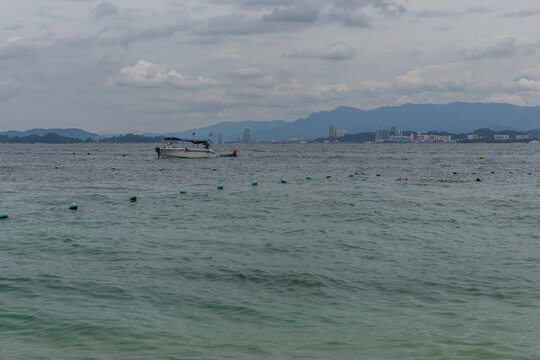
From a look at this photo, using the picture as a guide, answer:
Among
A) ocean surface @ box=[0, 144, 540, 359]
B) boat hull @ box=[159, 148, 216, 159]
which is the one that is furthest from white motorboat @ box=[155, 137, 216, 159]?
ocean surface @ box=[0, 144, 540, 359]

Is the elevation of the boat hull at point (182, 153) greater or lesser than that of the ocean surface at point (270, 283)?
greater

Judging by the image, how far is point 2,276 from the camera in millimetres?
15398

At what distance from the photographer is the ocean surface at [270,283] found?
34.2 ft

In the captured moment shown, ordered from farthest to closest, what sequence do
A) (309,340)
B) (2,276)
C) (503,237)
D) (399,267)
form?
(503,237) < (399,267) < (2,276) < (309,340)

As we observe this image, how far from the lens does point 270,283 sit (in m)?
14.8

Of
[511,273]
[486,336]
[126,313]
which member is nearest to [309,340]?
[486,336]

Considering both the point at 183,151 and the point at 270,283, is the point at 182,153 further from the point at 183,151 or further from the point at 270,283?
the point at 270,283

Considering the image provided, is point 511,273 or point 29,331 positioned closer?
point 29,331

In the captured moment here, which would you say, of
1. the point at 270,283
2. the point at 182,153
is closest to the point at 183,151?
the point at 182,153

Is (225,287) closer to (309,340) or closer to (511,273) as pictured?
(309,340)

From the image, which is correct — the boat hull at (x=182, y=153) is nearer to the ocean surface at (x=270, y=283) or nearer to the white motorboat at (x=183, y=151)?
the white motorboat at (x=183, y=151)

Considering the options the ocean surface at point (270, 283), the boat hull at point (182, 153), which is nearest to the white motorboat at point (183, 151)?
the boat hull at point (182, 153)

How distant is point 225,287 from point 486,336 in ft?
23.8

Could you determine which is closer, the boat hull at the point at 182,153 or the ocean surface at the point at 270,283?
the ocean surface at the point at 270,283
